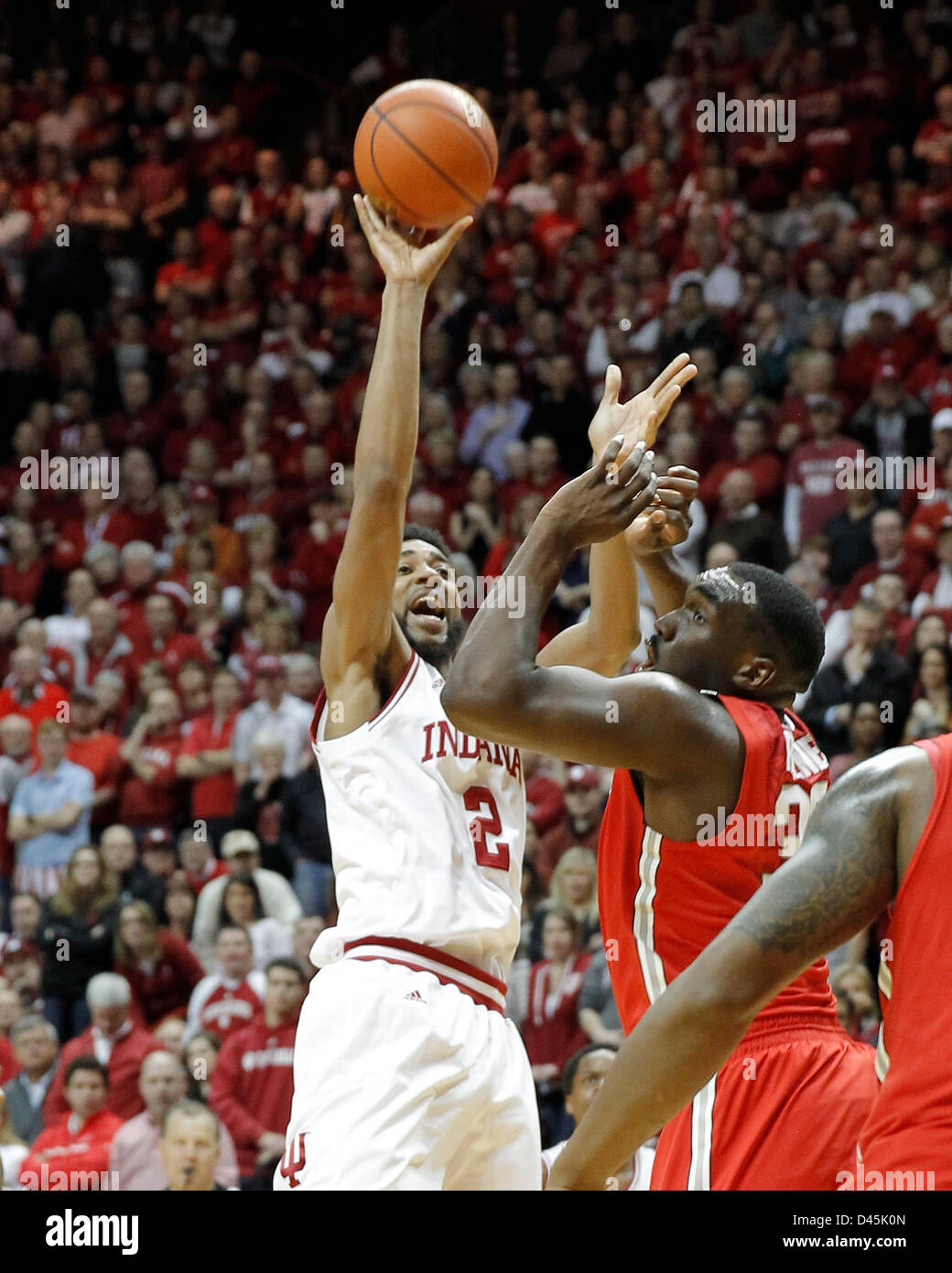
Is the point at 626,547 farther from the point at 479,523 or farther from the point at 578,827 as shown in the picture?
the point at 479,523

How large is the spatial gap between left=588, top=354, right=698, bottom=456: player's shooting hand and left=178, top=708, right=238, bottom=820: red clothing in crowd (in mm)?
5560

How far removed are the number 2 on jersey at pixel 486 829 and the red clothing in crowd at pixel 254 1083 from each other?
3.78m

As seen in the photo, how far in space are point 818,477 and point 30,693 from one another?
4654 mm

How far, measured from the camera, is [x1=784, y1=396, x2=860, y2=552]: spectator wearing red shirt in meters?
9.53

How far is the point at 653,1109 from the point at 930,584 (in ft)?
23.2

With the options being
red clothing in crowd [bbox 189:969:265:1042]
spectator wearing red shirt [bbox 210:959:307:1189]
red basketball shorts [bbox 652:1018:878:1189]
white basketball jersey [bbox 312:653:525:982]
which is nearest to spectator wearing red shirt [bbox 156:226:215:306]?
red clothing in crowd [bbox 189:969:265:1042]

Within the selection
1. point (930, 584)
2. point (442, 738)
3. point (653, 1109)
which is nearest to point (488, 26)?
point (930, 584)

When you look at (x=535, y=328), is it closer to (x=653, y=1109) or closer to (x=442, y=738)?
(x=442, y=738)

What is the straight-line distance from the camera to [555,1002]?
7.48 m

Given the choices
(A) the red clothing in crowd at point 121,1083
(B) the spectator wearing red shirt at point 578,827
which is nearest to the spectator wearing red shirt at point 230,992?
(A) the red clothing in crowd at point 121,1083

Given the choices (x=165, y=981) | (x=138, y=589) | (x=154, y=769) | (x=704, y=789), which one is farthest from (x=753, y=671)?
(x=138, y=589)

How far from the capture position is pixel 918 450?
9.87 m

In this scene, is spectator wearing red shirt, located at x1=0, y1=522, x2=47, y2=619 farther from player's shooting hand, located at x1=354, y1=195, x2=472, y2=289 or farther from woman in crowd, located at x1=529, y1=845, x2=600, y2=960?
player's shooting hand, located at x1=354, y1=195, x2=472, y2=289

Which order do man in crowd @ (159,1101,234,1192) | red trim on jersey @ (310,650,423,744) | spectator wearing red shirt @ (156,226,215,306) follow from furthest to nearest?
spectator wearing red shirt @ (156,226,215,306) → man in crowd @ (159,1101,234,1192) → red trim on jersey @ (310,650,423,744)
